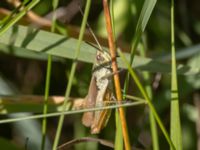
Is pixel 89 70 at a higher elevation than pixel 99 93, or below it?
higher

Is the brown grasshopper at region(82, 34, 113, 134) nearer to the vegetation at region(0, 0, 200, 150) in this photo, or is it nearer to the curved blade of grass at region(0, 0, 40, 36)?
the vegetation at region(0, 0, 200, 150)

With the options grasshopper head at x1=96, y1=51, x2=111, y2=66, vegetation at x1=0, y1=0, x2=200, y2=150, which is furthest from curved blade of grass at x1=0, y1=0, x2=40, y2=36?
grasshopper head at x1=96, y1=51, x2=111, y2=66

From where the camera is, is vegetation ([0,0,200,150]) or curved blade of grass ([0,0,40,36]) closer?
curved blade of grass ([0,0,40,36])

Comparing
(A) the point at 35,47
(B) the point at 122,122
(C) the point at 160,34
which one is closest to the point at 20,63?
(C) the point at 160,34

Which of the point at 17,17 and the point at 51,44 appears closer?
the point at 17,17

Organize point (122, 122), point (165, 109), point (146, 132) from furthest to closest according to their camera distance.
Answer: point (165, 109) < point (146, 132) < point (122, 122)

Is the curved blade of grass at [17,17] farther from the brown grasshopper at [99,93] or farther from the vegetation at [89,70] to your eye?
the brown grasshopper at [99,93]

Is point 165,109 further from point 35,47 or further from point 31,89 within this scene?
point 35,47

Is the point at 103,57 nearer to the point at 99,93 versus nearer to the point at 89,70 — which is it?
the point at 99,93

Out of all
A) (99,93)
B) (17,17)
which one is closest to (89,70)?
(99,93)

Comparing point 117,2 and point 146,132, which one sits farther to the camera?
point 117,2

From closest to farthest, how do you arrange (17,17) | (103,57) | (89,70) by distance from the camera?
1. (17,17)
2. (103,57)
3. (89,70)
